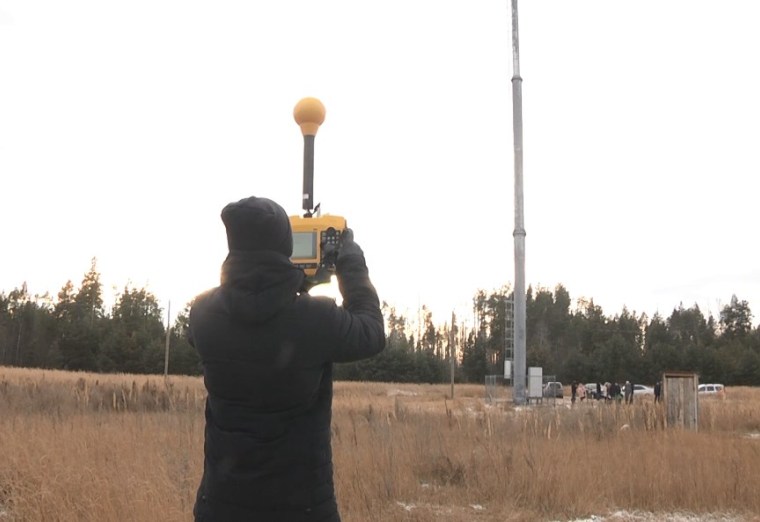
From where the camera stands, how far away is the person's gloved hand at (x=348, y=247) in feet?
7.56

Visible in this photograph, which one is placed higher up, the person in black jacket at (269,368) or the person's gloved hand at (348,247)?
the person's gloved hand at (348,247)

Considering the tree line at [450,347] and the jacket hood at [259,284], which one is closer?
the jacket hood at [259,284]

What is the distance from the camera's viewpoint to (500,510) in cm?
588

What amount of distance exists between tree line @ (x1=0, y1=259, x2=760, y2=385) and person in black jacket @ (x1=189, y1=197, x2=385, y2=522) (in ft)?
166

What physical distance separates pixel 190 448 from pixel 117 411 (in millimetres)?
4727

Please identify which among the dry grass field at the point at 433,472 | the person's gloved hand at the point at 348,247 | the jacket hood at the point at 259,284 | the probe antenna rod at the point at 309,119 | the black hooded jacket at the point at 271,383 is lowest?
the dry grass field at the point at 433,472

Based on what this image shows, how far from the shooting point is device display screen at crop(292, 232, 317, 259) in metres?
2.49

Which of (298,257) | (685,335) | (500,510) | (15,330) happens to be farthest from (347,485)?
(685,335)

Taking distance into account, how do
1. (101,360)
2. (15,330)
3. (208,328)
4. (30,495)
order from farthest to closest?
(15,330) → (101,360) → (30,495) → (208,328)

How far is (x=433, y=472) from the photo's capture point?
23.1ft

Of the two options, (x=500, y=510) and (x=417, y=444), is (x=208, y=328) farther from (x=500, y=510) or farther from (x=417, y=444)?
(x=417, y=444)

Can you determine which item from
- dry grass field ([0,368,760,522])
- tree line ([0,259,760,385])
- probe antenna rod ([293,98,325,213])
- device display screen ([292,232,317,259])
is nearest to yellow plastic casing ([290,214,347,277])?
device display screen ([292,232,317,259])

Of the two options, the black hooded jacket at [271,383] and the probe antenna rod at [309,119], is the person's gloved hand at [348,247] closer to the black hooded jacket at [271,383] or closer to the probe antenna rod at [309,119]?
the black hooded jacket at [271,383]

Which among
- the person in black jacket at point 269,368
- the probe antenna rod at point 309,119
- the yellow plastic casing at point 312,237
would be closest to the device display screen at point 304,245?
the yellow plastic casing at point 312,237
